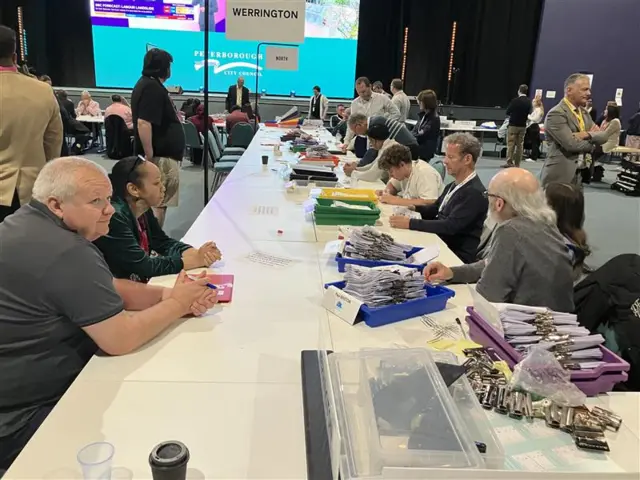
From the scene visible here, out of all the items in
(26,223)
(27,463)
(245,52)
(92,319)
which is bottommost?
(27,463)

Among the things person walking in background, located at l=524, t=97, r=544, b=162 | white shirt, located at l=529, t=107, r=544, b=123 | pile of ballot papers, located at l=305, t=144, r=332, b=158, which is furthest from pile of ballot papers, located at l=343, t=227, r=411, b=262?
white shirt, located at l=529, t=107, r=544, b=123

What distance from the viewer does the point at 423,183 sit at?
373 cm

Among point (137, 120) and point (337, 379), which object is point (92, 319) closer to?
point (337, 379)

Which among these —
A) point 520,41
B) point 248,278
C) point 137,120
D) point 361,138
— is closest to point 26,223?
point 248,278

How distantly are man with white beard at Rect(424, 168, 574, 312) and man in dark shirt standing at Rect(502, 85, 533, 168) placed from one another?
24.1ft

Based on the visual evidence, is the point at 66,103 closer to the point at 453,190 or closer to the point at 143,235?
the point at 143,235

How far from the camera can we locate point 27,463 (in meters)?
1.09

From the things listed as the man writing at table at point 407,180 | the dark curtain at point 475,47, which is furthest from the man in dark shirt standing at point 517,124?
the man writing at table at point 407,180

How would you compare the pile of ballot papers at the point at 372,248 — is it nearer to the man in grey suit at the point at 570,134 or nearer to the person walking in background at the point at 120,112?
the man in grey suit at the point at 570,134

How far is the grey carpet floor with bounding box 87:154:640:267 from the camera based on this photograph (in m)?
5.05

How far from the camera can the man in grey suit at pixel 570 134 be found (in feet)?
12.9

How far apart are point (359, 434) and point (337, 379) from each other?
0.19 meters

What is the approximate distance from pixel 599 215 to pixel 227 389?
20.6 feet

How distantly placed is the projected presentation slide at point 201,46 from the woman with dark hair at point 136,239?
9.26 meters
